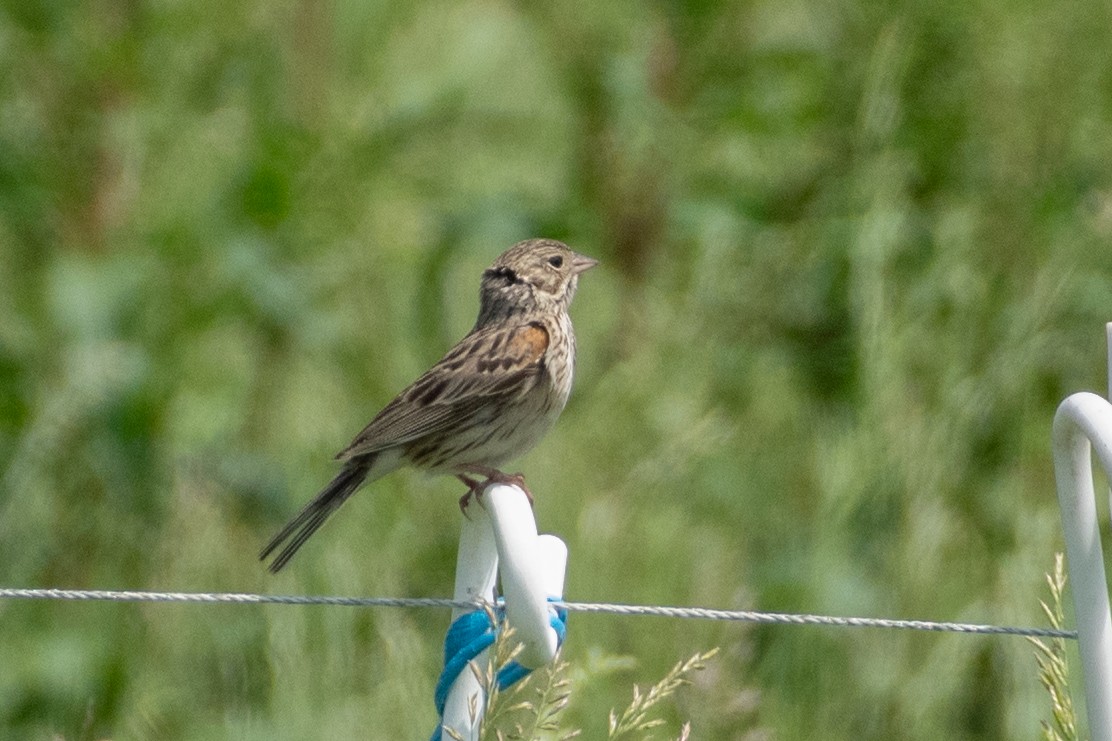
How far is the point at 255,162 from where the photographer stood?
5766mm

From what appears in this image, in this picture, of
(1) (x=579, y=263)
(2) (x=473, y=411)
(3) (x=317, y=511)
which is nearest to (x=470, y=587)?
(3) (x=317, y=511)

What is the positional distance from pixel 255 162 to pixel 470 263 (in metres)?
0.80

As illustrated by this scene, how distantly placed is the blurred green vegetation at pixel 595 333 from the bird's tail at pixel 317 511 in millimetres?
235

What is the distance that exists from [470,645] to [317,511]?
5.36ft

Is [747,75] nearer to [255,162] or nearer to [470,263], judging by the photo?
[470,263]

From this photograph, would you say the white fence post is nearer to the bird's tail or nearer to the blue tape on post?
the blue tape on post

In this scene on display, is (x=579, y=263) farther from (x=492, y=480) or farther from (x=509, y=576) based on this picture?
(x=509, y=576)

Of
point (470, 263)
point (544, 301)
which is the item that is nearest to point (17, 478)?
point (544, 301)

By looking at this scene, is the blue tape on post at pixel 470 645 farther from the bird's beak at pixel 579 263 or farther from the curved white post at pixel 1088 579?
the bird's beak at pixel 579 263

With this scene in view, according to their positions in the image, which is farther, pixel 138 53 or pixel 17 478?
pixel 138 53

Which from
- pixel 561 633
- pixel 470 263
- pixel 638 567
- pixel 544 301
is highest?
pixel 470 263

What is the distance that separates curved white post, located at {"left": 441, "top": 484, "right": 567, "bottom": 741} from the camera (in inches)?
81.9

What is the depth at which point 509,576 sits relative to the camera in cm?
209

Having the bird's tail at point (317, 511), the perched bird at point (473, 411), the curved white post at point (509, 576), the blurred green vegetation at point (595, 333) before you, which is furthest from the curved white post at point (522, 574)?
the perched bird at point (473, 411)
